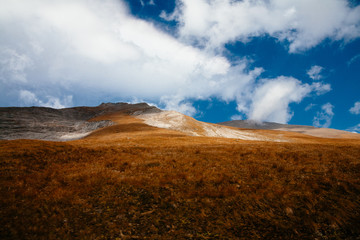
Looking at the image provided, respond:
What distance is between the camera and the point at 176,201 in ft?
27.9

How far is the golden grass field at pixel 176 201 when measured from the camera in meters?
6.49

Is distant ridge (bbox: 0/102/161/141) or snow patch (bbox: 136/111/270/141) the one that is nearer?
distant ridge (bbox: 0/102/161/141)

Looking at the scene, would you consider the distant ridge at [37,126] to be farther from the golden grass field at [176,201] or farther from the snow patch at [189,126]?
the golden grass field at [176,201]

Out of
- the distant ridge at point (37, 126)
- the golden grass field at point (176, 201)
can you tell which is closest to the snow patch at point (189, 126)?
the distant ridge at point (37, 126)

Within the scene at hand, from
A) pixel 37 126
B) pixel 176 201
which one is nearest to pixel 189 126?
pixel 37 126

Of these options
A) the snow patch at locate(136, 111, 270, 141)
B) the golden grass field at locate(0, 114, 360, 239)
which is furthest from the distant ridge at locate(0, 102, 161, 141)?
the golden grass field at locate(0, 114, 360, 239)

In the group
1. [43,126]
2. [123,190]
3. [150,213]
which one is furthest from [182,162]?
[43,126]

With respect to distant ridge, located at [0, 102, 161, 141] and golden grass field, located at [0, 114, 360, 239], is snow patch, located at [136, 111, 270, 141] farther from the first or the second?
golden grass field, located at [0, 114, 360, 239]

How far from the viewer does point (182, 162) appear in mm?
14547

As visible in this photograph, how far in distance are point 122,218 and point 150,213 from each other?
4.08 feet

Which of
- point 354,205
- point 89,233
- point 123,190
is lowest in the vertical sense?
point 89,233

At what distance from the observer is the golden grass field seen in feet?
21.3

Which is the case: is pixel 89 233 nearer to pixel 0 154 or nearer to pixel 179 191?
pixel 179 191

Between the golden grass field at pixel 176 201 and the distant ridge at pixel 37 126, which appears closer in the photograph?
the golden grass field at pixel 176 201
